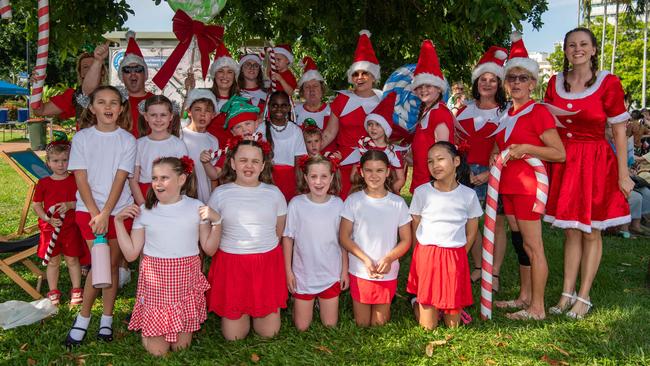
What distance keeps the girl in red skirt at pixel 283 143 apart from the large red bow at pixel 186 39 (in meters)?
0.86

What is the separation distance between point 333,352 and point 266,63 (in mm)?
3543

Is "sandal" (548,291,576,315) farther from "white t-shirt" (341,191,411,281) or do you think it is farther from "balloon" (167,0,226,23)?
"balloon" (167,0,226,23)

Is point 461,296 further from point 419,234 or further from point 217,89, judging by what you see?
point 217,89

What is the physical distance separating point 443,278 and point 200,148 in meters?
2.26

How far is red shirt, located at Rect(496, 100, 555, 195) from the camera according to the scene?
4.30 m

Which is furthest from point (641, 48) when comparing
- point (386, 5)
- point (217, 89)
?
point (217, 89)

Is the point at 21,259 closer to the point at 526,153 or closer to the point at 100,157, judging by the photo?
the point at 100,157

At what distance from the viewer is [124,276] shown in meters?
5.46

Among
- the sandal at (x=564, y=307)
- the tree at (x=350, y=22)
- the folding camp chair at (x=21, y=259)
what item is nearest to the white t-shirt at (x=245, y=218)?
the folding camp chair at (x=21, y=259)

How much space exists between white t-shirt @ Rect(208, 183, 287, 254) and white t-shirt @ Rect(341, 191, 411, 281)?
0.59 m

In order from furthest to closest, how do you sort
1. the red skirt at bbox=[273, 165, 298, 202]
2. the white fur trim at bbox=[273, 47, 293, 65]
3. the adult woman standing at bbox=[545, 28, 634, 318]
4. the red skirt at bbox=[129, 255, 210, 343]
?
the white fur trim at bbox=[273, 47, 293, 65]
the red skirt at bbox=[273, 165, 298, 202]
the adult woman standing at bbox=[545, 28, 634, 318]
the red skirt at bbox=[129, 255, 210, 343]

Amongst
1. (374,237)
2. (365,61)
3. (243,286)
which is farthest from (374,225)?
(365,61)

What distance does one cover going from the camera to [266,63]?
625cm

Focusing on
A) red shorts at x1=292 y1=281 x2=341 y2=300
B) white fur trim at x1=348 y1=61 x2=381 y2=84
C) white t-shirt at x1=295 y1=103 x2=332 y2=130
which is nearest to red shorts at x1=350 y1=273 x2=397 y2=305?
red shorts at x1=292 y1=281 x2=341 y2=300
